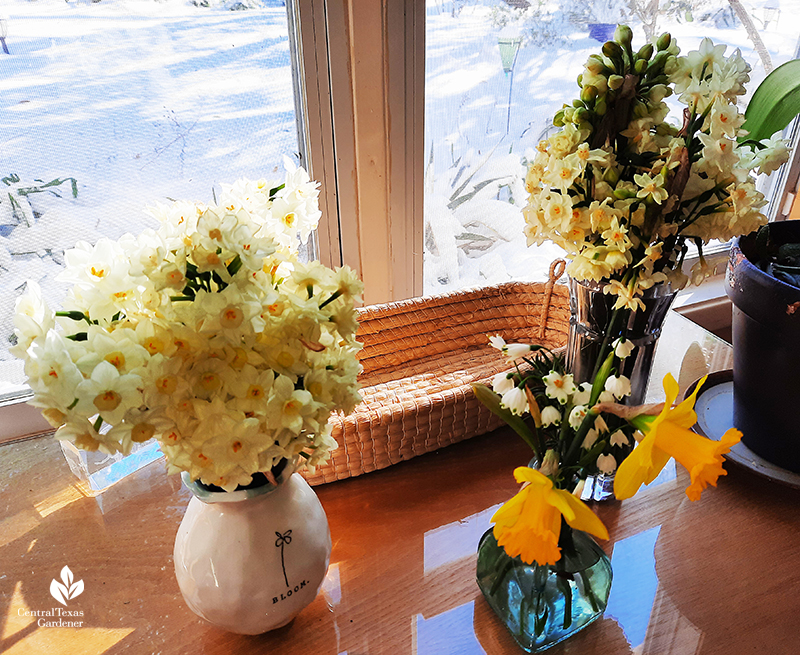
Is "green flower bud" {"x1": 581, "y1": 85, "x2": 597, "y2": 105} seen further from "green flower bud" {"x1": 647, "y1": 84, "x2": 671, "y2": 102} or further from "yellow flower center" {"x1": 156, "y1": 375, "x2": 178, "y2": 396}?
"yellow flower center" {"x1": 156, "y1": 375, "x2": 178, "y2": 396}

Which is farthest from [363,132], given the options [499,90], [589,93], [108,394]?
[108,394]

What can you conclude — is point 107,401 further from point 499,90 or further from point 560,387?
point 499,90

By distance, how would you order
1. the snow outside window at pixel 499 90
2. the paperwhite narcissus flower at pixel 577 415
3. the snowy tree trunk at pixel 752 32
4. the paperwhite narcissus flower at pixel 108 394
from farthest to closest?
the snowy tree trunk at pixel 752 32, the snow outside window at pixel 499 90, the paperwhite narcissus flower at pixel 577 415, the paperwhite narcissus flower at pixel 108 394

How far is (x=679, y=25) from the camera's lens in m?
1.22

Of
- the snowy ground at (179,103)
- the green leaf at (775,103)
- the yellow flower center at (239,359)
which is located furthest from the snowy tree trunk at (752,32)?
the yellow flower center at (239,359)

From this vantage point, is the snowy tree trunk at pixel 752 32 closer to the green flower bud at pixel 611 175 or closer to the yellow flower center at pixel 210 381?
the green flower bud at pixel 611 175

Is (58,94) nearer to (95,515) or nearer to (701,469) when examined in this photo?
(95,515)

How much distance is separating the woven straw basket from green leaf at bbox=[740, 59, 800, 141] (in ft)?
1.00

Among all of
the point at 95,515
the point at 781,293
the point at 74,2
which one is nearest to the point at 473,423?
the point at 781,293

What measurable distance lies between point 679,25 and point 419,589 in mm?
1168

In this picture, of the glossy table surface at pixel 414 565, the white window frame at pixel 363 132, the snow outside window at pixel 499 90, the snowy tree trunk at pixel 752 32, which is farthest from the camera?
the snowy tree trunk at pixel 752 32

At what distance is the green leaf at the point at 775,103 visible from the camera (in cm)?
78

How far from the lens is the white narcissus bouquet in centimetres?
40

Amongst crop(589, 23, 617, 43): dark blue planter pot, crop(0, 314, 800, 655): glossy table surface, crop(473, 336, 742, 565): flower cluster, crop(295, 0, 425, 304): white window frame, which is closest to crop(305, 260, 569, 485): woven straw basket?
crop(0, 314, 800, 655): glossy table surface
